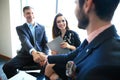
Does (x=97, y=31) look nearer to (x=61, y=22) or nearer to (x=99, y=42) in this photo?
(x=99, y=42)

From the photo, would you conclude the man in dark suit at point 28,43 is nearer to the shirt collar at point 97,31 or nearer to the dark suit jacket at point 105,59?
the shirt collar at point 97,31

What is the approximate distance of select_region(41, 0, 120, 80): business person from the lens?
0.60 metres

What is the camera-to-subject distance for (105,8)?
2.46ft

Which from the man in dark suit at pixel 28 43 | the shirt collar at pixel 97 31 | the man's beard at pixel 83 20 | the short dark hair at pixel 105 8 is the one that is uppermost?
the short dark hair at pixel 105 8

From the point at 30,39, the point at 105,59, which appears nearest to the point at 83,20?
the point at 105,59

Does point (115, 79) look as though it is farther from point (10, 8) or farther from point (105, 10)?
point (10, 8)

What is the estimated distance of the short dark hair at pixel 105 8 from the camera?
740mm

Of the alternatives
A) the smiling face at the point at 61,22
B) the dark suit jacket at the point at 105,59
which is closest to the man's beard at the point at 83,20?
the dark suit jacket at the point at 105,59

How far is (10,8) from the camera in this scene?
3375 millimetres

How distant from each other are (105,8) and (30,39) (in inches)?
74.1

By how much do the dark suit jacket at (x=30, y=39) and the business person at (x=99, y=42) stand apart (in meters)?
1.60

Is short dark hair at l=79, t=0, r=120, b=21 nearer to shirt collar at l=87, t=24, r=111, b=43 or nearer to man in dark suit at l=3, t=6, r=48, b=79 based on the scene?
shirt collar at l=87, t=24, r=111, b=43

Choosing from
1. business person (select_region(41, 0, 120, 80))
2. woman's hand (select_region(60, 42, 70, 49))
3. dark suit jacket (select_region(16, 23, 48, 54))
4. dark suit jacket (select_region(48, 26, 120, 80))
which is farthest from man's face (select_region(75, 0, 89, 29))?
dark suit jacket (select_region(16, 23, 48, 54))

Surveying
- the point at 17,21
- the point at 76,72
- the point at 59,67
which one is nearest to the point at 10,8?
the point at 17,21
